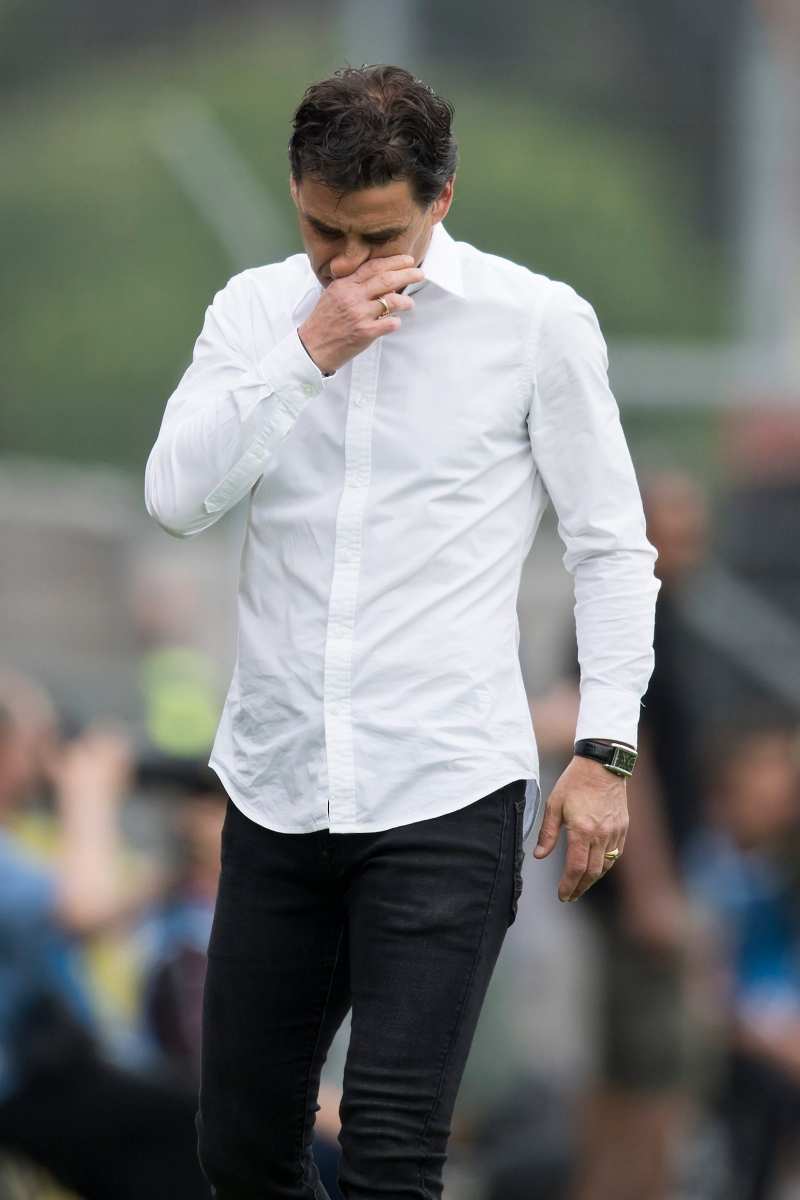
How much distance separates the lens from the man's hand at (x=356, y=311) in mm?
2336

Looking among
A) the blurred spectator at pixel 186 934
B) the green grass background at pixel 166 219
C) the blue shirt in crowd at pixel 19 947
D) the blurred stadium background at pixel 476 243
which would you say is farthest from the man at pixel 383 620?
the green grass background at pixel 166 219

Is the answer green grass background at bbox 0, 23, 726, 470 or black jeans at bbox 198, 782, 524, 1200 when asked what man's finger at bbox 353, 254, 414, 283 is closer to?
black jeans at bbox 198, 782, 524, 1200

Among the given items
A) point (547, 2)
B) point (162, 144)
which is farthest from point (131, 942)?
point (547, 2)

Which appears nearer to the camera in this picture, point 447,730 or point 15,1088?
point 447,730

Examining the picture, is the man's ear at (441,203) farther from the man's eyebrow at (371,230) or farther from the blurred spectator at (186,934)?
the blurred spectator at (186,934)

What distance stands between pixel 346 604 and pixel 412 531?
143 mm

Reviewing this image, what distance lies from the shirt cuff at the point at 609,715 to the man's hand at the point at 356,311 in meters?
0.62

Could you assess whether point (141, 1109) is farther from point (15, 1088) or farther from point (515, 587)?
point (515, 587)

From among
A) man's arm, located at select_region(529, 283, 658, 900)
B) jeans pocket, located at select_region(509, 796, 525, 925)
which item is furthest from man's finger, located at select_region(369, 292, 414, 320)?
jeans pocket, located at select_region(509, 796, 525, 925)

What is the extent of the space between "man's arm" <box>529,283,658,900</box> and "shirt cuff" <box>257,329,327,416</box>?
35 centimetres

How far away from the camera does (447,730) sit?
2.46 metres

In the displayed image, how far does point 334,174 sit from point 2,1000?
8.39 feet

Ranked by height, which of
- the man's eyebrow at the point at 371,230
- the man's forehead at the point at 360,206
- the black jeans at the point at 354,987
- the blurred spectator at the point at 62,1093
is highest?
the man's forehead at the point at 360,206

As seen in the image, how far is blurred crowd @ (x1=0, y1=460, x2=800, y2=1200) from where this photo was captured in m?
4.22
